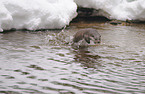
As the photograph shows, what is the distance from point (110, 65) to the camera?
16.5 feet

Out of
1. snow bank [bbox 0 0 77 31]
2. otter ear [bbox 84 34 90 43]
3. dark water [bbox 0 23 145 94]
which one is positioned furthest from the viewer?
snow bank [bbox 0 0 77 31]

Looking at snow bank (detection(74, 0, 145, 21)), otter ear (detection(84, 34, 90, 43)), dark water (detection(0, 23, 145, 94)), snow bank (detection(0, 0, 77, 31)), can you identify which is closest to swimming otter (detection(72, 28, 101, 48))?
otter ear (detection(84, 34, 90, 43))

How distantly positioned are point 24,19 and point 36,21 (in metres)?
0.49

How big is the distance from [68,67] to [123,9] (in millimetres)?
8713

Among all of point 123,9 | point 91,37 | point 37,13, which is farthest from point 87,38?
point 123,9

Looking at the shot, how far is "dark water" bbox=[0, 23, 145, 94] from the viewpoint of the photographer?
3.68m

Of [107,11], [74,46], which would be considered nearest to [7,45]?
[74,46]

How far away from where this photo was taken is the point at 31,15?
359 inches

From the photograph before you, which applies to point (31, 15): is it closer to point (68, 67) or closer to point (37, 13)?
point (37, 13)

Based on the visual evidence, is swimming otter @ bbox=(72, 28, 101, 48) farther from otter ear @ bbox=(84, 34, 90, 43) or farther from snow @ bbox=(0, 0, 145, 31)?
snow @ bbox=(0, 0, 145, 31)

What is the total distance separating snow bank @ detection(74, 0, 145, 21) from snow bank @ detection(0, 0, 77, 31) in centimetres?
280

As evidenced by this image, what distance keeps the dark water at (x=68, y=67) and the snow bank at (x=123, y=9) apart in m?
4.94

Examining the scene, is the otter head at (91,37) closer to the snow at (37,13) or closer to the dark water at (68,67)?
the dark water at (68,67)

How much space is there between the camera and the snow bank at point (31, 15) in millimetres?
8461
